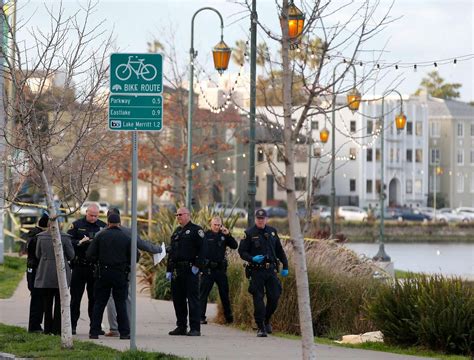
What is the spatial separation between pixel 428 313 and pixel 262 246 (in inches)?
126

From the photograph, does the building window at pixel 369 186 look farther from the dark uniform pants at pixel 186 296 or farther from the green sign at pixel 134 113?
the green sign at pixel 134 113

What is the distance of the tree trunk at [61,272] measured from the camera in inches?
581

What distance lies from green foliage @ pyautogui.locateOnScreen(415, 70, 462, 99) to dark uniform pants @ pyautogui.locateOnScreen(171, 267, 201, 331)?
133700mm

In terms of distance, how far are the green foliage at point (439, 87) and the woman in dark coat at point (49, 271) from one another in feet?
443

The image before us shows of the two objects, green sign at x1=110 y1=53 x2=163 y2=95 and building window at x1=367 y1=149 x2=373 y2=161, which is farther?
building window at x1=367 y1=149 x2=373 y2=161

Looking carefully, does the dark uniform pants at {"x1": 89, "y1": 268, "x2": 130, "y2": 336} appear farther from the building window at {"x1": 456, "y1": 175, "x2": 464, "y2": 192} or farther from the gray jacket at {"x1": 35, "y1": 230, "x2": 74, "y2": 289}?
the building window at {"x1": 456, "y1": 175, "x2": 464, "y2": 192}

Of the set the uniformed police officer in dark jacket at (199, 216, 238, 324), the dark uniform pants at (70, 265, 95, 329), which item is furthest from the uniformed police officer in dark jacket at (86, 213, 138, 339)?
the uniformed police officer in dark jacket at (199, 216, 238, 324)

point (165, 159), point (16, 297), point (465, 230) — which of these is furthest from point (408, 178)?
point (16, 297)

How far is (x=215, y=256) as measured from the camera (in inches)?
758

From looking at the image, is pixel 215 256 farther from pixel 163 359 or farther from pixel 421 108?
pixel 421 108

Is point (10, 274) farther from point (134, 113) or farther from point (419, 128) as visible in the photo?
point (419, 128)

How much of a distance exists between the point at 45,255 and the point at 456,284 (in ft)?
A: 18.6

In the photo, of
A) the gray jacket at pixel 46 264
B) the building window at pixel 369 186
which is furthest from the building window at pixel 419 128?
the gray jacket at pixel 46 264

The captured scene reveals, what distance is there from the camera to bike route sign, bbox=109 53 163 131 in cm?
1363
